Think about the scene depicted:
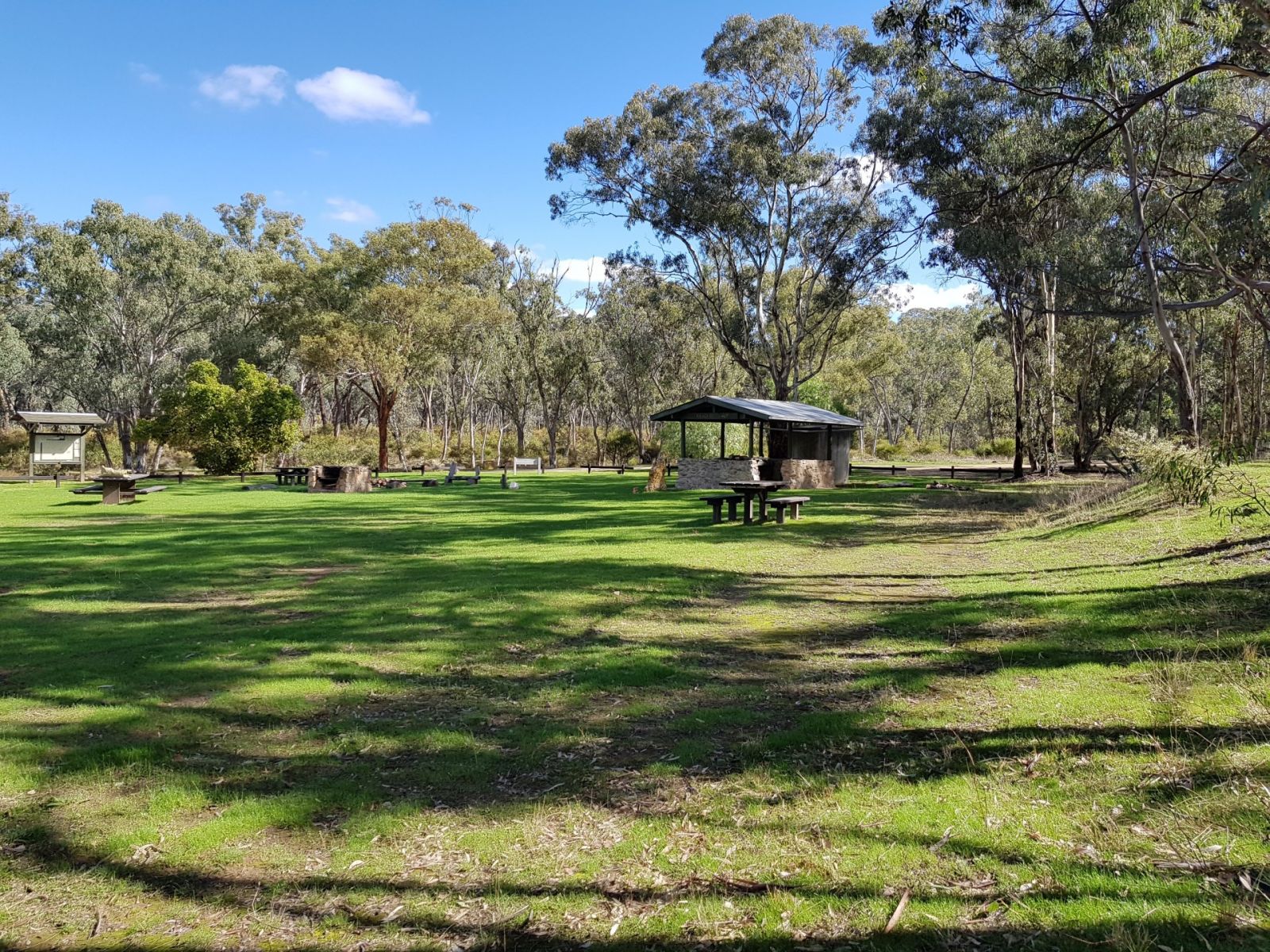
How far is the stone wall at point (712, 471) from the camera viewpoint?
2848cm

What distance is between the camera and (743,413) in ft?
89.7

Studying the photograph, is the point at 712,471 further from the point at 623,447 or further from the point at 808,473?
the point at 623,447

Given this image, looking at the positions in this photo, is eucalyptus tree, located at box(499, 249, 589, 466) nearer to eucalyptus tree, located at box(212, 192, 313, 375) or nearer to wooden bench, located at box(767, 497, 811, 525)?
eucalyptus tree, located at box(212, 192, 313, 375)

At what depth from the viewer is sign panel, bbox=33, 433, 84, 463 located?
1206 inches

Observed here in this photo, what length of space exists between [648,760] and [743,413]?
914 inches

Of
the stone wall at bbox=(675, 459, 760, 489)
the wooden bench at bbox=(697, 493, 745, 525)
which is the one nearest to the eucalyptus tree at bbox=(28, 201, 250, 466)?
the stone wall at bbox=(675, 459, 760, 489)

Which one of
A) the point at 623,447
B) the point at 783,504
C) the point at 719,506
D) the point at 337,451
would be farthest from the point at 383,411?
the point at 783,504

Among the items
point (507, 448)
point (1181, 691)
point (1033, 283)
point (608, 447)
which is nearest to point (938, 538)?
point (1181, 691)

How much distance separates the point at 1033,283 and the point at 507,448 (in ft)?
124

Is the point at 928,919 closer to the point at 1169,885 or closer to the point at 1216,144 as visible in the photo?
the point at 1169,885

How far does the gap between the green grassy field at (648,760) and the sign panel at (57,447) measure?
81.1 feet

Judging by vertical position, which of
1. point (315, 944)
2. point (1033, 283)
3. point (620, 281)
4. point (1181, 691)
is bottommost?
point (315, 944)

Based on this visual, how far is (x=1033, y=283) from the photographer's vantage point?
3122 centimetres

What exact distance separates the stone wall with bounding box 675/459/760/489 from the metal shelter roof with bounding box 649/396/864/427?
4.75ft
